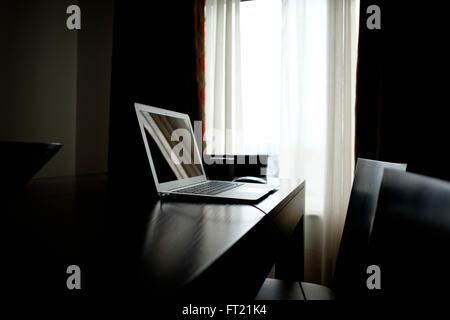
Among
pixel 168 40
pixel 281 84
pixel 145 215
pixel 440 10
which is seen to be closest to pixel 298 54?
pixel 281 84

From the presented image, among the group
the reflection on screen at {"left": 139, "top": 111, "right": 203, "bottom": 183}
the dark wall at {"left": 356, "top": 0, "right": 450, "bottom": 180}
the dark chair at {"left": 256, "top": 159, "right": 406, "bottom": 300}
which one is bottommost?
the dark chair at {"left": 256, "top": 159, "right": 406, "bottom": 300}

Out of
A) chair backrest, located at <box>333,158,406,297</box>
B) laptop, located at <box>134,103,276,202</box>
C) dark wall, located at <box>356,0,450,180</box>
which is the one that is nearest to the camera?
chair backrest, located at <box>333,158,406,297</box>

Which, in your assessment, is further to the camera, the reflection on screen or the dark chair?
the reflection on screen

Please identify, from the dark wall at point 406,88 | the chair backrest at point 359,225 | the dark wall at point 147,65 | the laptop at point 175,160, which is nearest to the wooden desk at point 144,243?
the laptop at point 175,160

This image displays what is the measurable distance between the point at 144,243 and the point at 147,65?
83.9 inches

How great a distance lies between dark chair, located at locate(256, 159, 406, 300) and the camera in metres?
0.79

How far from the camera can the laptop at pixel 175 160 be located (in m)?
0.93

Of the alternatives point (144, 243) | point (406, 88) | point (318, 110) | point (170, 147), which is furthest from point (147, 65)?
point (144, 243)

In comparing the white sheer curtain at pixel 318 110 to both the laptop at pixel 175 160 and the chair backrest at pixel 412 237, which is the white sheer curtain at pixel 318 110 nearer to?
the laptop at pixel 175 160

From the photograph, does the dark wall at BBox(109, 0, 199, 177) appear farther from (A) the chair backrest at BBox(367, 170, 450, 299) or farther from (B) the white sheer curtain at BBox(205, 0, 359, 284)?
(A) the chair backrest at BBox(367, 170, 450, 299)

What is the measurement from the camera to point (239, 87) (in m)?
2.24

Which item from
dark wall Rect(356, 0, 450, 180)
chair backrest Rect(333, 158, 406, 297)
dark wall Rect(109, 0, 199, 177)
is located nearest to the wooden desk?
chair backrest Rect(333, 158, 406, 297)

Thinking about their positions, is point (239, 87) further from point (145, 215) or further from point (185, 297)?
point (185, 297)

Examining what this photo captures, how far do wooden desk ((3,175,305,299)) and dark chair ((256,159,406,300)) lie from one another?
0.68 feet
